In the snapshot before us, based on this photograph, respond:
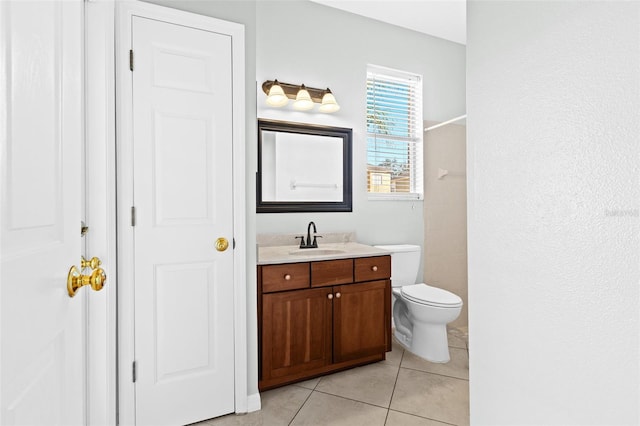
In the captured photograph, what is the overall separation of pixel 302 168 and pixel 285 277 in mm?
973

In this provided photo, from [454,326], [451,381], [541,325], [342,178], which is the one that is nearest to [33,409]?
[541,325]

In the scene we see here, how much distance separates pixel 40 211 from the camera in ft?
2.09

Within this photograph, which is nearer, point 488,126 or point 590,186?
point 590,186

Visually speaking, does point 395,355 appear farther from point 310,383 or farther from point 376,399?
point 310,383

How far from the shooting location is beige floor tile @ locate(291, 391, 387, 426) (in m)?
1.79

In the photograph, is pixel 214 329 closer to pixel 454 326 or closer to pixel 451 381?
pixel 451 381

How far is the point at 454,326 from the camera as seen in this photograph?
3209 mm

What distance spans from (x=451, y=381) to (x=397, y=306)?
77cm

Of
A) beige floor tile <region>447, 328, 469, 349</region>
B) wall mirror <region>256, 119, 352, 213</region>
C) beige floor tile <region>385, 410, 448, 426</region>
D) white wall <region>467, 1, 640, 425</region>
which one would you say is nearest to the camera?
white wall <region>467, 1, 640, 425</region>

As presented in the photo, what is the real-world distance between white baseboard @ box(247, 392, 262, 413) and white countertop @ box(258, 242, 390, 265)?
2.40 feet

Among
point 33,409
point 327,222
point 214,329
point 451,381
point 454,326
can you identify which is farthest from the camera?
point 454,326

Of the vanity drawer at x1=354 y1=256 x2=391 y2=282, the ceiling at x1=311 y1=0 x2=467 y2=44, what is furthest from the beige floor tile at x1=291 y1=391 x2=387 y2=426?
the ceiling at x1=311 y1=0 x2=467 y2=44

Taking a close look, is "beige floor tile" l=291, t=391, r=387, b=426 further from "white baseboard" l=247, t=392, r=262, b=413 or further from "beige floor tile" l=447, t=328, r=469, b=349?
"beige floor tile" l=447, t=328, r=469, b=349

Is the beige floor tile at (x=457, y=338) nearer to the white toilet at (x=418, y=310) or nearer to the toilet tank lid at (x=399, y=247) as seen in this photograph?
the white toilet at (x=418, y=310)
